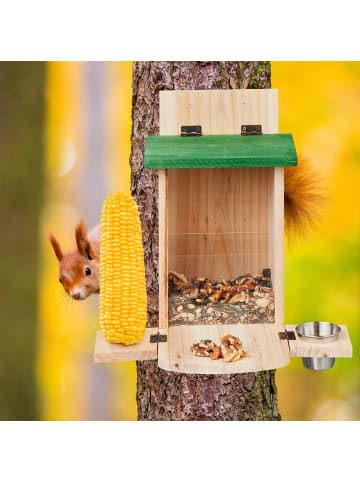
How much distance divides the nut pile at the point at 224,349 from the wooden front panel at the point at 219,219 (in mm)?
316

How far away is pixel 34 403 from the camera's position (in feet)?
7.14

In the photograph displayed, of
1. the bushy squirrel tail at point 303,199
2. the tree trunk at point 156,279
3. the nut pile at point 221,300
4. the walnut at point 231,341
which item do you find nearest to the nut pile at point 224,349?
the walnut at point 231,341

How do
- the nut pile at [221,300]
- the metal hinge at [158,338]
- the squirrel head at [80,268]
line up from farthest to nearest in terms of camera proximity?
the squirrel head at [80,268] → the nut pile at [221,300] → the metal hinge at [158,338]

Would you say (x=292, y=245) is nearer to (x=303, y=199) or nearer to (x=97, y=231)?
(x=303, y=199)

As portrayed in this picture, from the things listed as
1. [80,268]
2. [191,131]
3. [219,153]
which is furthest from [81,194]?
[219,153]

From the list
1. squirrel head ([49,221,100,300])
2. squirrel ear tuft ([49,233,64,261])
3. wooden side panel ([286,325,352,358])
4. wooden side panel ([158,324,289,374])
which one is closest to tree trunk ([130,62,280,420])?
squirrel head ([49,221,100,300])

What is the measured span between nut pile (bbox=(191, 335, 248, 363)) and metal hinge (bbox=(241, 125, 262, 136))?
2.22 feet

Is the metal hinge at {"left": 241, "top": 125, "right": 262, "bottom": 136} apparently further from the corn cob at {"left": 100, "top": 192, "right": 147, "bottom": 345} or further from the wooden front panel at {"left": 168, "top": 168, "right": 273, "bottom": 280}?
the corn cob at {"left": 100, "top": 192, "right": 147, "bottom": 345}

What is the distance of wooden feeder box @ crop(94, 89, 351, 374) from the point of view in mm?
1649

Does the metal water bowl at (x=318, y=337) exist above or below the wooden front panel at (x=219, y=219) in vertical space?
below

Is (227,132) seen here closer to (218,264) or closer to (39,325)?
(218,264)

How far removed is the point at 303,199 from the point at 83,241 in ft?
2.97

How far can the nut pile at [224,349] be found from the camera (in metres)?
1.58

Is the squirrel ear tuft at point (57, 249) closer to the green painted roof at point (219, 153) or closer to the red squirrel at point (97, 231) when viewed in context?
the red squirrel at point (97, 231)
